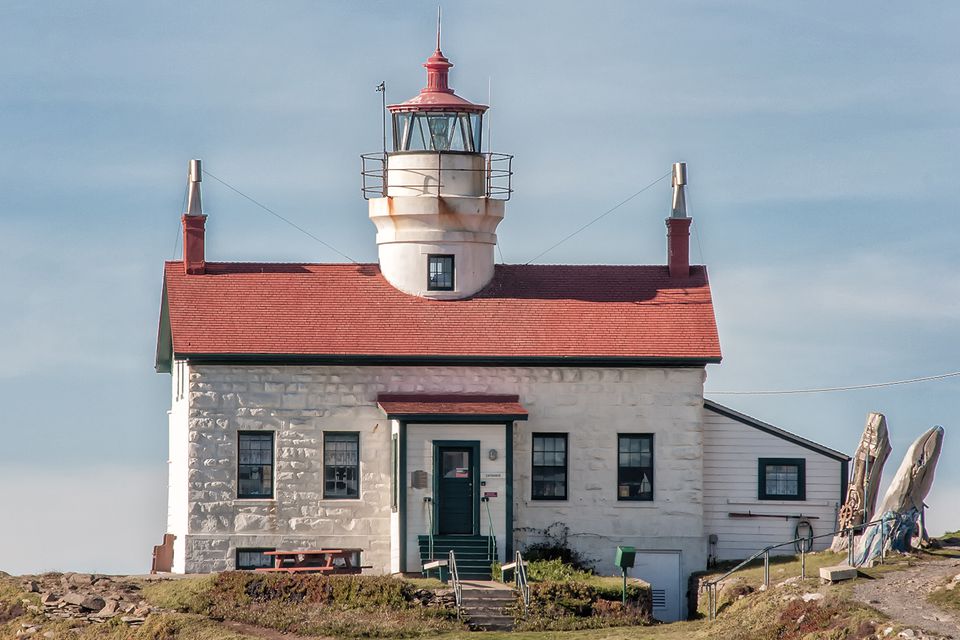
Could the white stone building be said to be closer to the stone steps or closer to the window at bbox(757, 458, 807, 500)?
the window at bbox(757, 458, 807, 500)

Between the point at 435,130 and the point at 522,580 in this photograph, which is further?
the point at 435,130

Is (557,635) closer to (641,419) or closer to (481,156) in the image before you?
(641,419)

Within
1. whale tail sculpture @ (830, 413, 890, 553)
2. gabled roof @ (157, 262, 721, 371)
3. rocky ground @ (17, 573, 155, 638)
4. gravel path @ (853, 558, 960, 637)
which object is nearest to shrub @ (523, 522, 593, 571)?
gabled roof @ (157, 262, 721, 371)

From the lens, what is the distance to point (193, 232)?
138 ft

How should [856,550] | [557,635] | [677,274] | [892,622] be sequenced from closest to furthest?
[892,622], [557,635], [856,550], [677,274]

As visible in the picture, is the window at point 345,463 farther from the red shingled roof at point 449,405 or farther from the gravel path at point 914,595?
the gravel path at point 914,595

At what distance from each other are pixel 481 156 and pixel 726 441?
25.4 ft

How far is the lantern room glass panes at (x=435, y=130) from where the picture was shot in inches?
1670

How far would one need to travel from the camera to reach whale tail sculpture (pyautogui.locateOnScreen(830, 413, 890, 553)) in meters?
38.9

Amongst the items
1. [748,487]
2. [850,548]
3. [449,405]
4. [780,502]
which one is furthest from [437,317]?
[850,548]

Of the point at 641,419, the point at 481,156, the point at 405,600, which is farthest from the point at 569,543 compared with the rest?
the point at 481,156

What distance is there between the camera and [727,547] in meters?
41.2

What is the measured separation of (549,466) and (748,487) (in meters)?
4.11

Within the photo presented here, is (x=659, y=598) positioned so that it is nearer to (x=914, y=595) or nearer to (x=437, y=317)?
(x=437, y=317)
